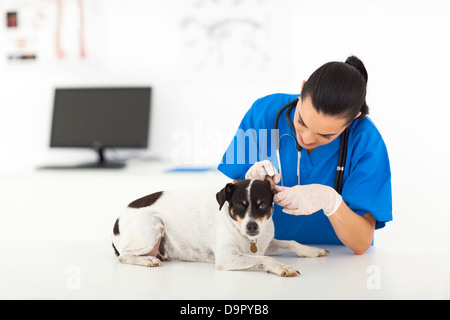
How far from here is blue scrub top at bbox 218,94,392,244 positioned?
1248 mm

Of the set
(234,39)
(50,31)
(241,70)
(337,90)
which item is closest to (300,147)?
(337,90)

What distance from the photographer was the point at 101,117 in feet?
10.5

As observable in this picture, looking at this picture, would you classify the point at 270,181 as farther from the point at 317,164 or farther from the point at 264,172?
the point at 317,164

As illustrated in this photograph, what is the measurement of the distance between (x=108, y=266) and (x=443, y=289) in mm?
839

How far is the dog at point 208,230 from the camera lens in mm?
1132

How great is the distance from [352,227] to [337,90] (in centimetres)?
40

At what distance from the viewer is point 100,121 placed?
321 cm

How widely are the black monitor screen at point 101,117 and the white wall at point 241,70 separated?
14cm

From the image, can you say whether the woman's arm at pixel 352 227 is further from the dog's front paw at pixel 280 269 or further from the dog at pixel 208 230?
the dog's front paw at pixel 280 269

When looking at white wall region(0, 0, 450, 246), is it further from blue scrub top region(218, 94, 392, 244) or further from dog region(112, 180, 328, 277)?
dog region(112, 180, 328, 277)

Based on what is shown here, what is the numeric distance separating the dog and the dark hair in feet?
0.88

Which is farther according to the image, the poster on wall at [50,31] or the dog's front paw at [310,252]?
the poster on wall at [50,31]

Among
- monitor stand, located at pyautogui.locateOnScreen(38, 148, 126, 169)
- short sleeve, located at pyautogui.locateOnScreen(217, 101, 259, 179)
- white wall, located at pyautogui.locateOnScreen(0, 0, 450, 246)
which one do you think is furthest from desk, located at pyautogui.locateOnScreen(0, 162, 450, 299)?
white wall, located at pyautogui.locateOnScreen(0, 0, 450, 246)

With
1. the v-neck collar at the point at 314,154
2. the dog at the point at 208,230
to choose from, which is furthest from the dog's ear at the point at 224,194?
the v-neck collar at the point at 314,154
